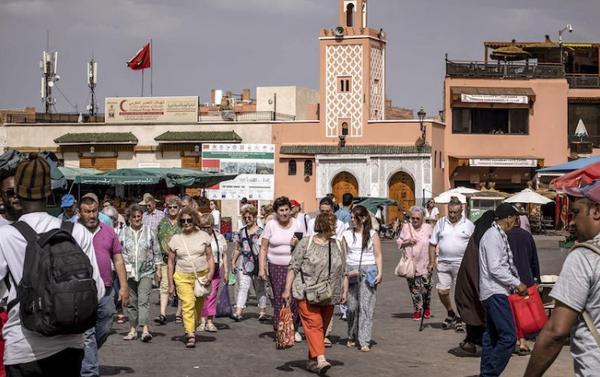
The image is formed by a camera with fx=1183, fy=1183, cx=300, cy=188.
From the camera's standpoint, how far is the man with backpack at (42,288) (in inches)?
235

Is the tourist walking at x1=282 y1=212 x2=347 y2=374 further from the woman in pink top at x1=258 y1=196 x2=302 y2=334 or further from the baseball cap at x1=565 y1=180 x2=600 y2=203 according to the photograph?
the baseball cap at x1=565 y1=180 x2=600 y2=203

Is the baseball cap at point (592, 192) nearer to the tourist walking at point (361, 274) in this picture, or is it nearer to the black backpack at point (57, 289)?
the black backpack at point (57, 289)

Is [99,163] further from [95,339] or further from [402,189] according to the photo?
[95,339]

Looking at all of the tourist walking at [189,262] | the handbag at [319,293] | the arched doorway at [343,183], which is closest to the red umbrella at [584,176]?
the handbag at [319,293]

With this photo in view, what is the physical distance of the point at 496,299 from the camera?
36.4 ft

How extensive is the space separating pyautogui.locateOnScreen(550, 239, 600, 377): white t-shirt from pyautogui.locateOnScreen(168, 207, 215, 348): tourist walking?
9.43 metres

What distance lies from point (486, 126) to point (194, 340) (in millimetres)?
43785

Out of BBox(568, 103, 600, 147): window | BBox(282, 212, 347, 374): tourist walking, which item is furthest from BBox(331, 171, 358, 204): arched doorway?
BBox(282, 212, 347, 374): tourist walking

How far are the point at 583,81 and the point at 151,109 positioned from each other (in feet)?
71.3

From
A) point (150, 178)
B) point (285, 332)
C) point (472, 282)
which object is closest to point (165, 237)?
point (285, 332)

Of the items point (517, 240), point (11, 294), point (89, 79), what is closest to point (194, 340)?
point (517, 240)

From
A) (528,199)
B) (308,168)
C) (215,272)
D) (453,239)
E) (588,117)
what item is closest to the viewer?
(453,239)

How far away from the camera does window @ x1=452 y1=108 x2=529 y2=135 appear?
56625 millimetres

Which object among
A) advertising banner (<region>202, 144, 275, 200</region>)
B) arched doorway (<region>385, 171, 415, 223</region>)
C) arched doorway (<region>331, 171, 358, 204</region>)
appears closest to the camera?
advertising banner (<region>202, 144, 275, 200</region>)
